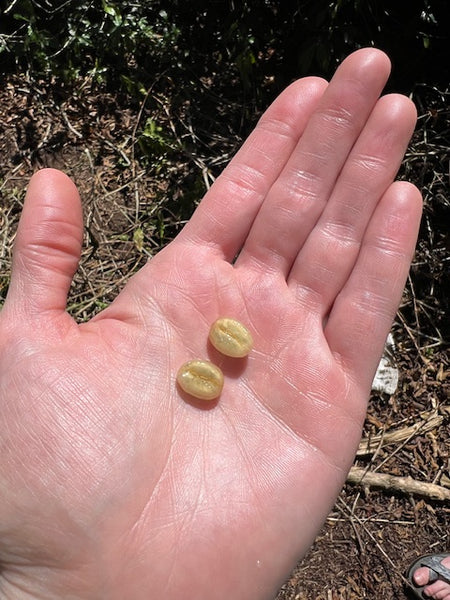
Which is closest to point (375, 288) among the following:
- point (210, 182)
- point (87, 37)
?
point (210, 182)

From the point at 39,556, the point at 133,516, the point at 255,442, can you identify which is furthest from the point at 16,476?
the point at 255,442

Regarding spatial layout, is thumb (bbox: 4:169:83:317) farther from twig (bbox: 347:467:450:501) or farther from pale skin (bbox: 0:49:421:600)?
twig (bbox: 347:467:450:501)

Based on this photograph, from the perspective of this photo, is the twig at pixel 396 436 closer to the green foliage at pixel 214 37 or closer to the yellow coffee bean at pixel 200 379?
the yellow coffee bean at pixel 200 379

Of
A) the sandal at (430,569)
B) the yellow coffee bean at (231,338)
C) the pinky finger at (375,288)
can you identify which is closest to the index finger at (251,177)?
the yellow coffee bean at (231,338)

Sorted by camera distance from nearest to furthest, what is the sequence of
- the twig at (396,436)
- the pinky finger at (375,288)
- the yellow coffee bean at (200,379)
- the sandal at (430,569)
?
the yellow coffee bean at (200,379), the pinky finger at (375,288), the sandal at (430,569), the twig at (396,436)

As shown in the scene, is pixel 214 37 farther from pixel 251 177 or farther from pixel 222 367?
pixel 222 367

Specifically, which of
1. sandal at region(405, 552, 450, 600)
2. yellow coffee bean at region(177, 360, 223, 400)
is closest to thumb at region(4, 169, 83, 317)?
Answer: yellow coffee bean at region(177, 360, 223, 400)

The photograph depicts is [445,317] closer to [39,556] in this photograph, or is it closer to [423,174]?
[423,174]
